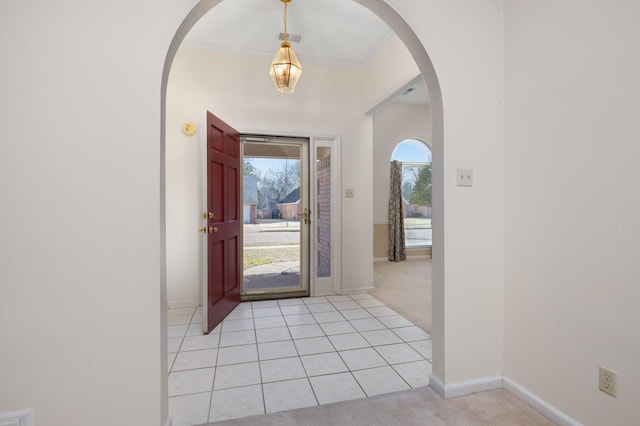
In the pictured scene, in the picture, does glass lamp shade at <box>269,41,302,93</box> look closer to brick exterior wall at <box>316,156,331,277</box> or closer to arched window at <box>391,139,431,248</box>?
brick exterior wall at <box>316,156,331,277</box>

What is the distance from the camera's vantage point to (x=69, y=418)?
1303mm

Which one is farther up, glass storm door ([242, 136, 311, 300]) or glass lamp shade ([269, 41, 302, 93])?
glass lamp shade ([269, 41, 302, 93])

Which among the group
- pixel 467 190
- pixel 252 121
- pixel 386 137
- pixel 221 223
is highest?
pixel 386 137

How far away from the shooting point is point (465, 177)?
1.87 meters

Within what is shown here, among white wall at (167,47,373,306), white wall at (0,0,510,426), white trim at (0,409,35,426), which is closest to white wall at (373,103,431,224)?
white wall at (167,47,373,306)

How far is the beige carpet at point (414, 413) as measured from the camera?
162cm

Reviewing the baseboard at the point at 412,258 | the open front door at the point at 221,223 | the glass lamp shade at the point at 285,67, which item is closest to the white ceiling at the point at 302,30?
the glass lamp shade at the point at 285,67

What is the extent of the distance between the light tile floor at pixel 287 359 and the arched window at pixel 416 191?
3847 millimetres

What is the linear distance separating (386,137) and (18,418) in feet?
20.7

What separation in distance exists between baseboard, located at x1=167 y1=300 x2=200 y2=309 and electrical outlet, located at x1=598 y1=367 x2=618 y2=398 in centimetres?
354

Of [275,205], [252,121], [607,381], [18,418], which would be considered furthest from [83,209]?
[275,205]

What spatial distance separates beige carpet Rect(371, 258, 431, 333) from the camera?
10.9 ft

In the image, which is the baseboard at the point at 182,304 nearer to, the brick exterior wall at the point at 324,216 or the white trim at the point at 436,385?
the brick exterior wall at the point at 324,216

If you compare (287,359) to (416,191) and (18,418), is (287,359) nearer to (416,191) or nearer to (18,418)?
(18,418)
